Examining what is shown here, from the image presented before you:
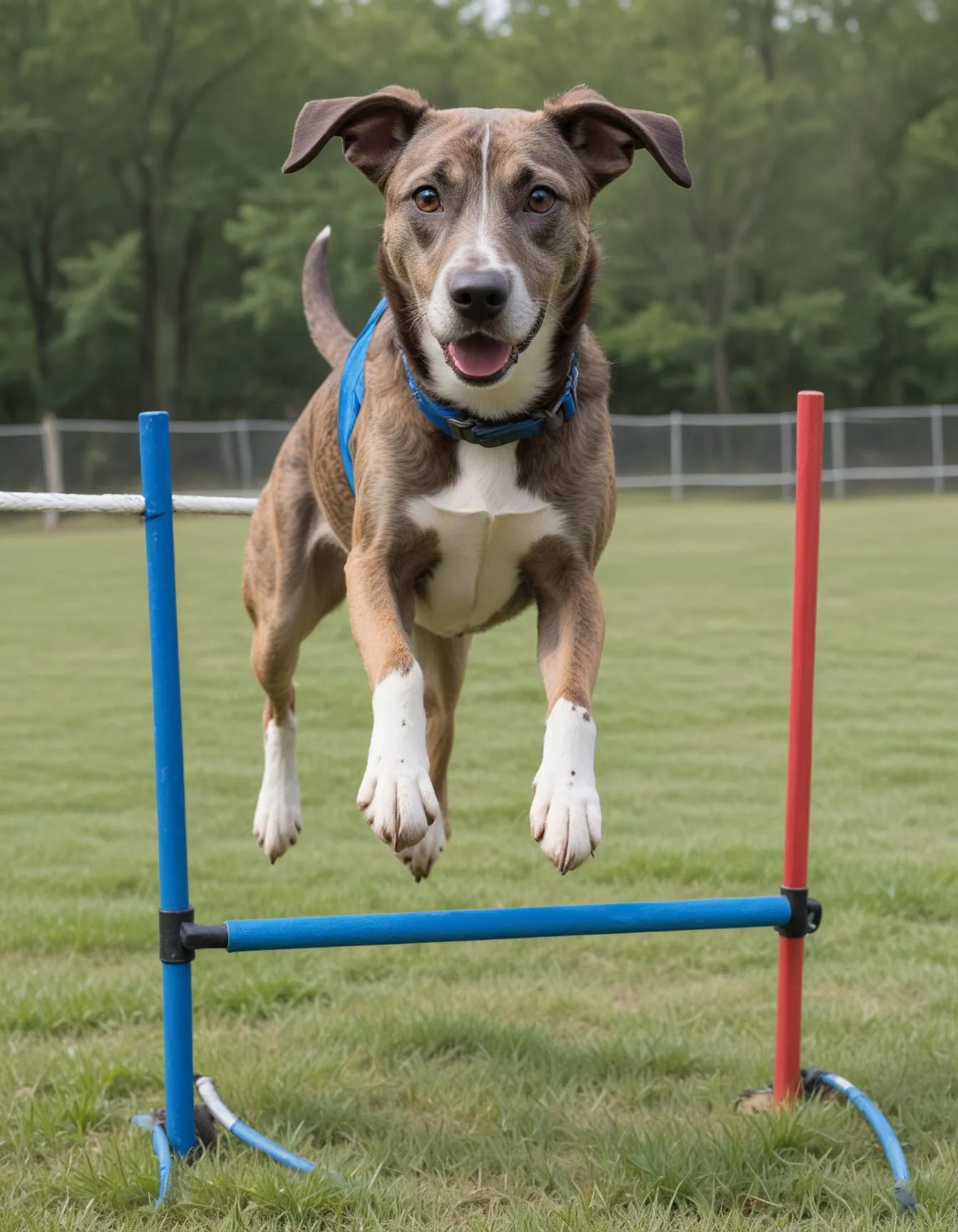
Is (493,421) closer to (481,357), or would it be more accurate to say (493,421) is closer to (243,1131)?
(481,357)

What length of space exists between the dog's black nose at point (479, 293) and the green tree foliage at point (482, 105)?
1426 inches

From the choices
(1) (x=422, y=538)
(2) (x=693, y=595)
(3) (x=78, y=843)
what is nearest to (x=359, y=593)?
(1) (x=422, y=538)

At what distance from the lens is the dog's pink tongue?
3674 mm

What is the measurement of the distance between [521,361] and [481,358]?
11.3 inches

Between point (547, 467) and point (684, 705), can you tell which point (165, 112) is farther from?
point (547, 467)

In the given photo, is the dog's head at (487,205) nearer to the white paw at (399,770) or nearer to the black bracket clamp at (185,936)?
the white paw at (399,770)

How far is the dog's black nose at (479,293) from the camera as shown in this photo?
11.5 feet

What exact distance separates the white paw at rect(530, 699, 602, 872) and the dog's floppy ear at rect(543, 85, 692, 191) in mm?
1375

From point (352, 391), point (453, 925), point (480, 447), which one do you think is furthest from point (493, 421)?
point (453, 925)

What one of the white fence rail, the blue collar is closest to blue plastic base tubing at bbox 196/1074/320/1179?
the blue collar

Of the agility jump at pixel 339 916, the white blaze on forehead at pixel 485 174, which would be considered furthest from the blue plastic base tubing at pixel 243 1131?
the white blaze on forehead at pixel 485 174

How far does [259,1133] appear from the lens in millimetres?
4156

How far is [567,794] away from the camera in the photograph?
11.6ft

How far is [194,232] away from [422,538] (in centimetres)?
4192
